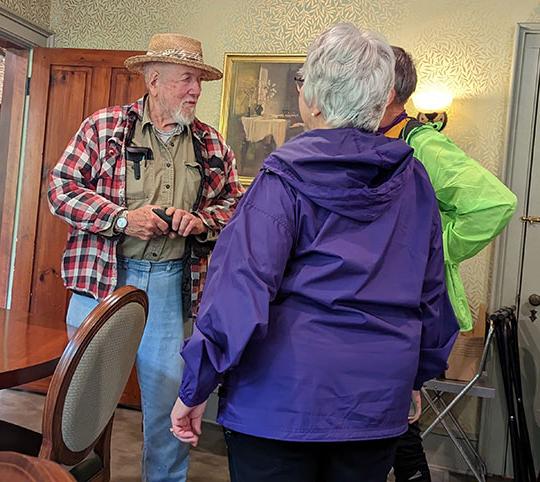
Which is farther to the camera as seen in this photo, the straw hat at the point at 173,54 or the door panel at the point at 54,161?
the door panel at the point at 54,161

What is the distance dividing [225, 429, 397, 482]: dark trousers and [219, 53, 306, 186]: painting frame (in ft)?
7.66

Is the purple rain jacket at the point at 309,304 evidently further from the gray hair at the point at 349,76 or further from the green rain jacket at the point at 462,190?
the green rain jacket at the point at 462,190

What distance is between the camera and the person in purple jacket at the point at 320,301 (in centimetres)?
117

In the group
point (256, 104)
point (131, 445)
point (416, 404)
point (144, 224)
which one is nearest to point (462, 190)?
point (416, 404)

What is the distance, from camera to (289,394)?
118 cm

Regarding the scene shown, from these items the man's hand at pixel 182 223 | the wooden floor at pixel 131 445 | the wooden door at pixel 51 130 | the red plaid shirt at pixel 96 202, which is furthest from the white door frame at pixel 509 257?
the wooden door at pixel 51 130

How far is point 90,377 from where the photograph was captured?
4.86ft

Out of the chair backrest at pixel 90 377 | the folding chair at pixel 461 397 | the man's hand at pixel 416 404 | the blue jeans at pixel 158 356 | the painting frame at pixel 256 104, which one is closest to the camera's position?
the chair backrest at pixel 90 377

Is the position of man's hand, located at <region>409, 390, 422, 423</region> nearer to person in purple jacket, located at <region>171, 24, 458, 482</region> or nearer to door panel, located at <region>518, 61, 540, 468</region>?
person in purple jacket, located at <region>171, 24, 458, 482</region>

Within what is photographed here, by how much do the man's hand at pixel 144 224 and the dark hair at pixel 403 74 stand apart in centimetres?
80

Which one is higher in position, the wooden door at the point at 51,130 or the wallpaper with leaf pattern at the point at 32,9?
the wallpaper with leaf pattern at the point at 32,9

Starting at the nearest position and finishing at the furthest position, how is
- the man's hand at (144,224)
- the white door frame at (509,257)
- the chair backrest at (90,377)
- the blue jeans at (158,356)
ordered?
1. the chair backrest at (90,377)
2. the man's hand at (144,224)
3. the blue jeans at (158,356)
4. the white door frame at (509,257)

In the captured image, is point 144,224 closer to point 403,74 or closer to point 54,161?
point 403,74

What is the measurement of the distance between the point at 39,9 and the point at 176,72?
190cm
